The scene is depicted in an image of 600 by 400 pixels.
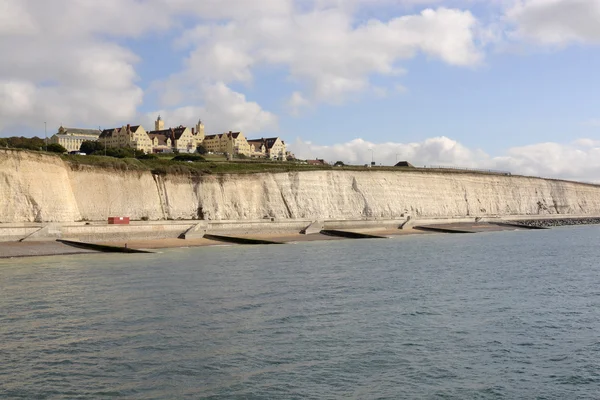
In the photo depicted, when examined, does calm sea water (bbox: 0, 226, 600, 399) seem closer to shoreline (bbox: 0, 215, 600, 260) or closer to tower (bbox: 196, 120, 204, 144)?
shoreline (bbox: 0, 215, 600, 260)

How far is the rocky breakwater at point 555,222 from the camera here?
95.8 m

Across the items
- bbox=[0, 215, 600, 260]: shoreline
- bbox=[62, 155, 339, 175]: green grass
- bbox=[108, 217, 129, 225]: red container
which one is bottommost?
bbox=[0, 215, 600, 260]: shoreline

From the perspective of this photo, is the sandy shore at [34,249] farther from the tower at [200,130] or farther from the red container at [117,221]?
the tower at [200,130]

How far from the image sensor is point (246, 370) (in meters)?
14.5

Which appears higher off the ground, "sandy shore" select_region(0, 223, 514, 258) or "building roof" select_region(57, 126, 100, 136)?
"building roof" select_region(57, 126, 100, 136)

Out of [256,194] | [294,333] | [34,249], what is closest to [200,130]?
[256,194]

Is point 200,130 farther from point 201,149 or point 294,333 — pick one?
point 294,333

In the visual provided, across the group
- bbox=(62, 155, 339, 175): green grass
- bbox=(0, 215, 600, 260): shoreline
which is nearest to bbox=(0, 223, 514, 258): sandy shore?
bbox=(0, 215, 600, 260): shoreline

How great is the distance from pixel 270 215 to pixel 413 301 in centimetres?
4801

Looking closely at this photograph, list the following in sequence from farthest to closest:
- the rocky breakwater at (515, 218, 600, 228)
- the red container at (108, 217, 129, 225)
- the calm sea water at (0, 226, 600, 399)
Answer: the rocky breakwater at (515, 218, 600, 228) → the red container at (108, 217, 129, 225) → the calm sea water at (0, 226, 600, 399)

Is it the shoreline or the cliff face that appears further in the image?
the cliff face

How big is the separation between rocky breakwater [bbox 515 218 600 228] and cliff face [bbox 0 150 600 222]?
562cm

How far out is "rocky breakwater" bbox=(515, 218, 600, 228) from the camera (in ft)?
314

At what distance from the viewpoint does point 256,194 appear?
7112 centimetres
